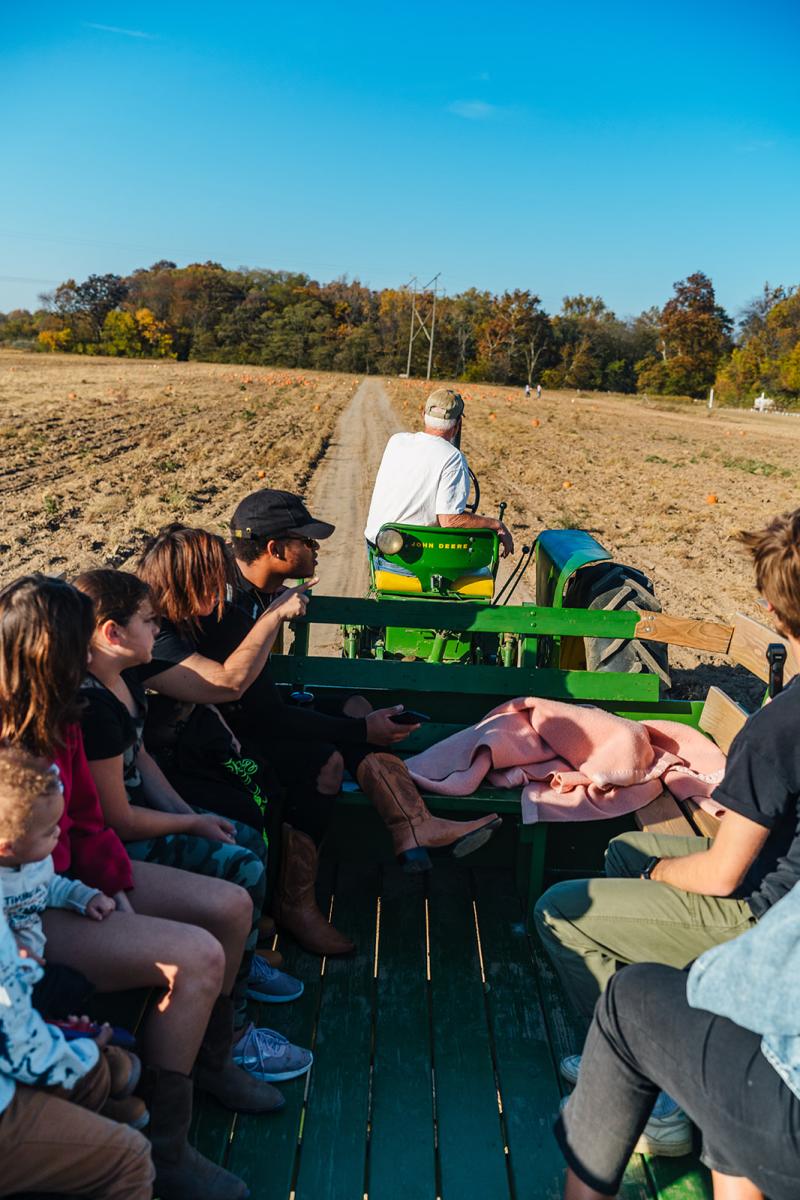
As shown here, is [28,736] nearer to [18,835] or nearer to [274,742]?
[18,835]

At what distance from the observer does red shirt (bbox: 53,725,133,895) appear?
2275 millimetres

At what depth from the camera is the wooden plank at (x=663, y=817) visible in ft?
11.0

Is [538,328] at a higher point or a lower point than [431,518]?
higher

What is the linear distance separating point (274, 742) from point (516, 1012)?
112 cm

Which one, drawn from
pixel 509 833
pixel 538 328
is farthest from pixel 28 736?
pixel 538 328

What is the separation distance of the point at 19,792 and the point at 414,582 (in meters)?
3.60

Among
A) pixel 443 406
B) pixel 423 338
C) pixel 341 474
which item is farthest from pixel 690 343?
pixel 443 406

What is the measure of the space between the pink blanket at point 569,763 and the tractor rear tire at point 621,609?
39.6 inches

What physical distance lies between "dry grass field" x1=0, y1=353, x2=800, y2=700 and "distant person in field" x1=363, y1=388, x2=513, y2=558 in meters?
2.91

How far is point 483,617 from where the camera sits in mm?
4086

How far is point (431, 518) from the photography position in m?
5.47

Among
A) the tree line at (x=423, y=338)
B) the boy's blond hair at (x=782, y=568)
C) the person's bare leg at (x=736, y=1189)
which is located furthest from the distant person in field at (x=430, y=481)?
the tree line at (x=423, y=338)

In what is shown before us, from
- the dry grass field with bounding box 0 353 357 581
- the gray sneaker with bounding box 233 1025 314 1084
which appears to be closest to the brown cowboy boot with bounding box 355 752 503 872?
the gray sneaker with bounding box 233 1025 314 1084

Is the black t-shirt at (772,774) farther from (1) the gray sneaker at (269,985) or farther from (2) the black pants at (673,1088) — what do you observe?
(1) the gray sneaker at (269,985)
